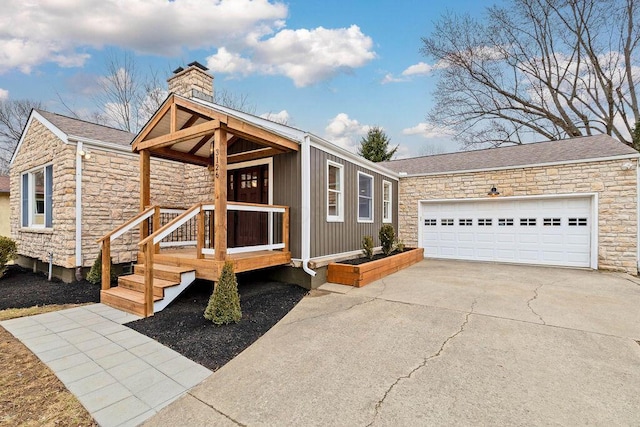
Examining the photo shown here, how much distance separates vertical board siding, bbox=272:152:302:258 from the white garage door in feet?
19.7

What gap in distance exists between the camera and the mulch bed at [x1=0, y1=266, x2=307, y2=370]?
345cm

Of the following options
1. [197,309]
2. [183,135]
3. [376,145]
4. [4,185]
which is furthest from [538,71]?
[4,185]

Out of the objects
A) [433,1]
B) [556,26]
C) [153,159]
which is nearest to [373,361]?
[153,159]

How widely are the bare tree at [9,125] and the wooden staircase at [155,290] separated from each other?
21.8 metres

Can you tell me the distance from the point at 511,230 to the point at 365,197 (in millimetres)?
4652

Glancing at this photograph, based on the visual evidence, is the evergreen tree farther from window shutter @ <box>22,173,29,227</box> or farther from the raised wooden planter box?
window shutter @ <box>22,173,29,227</box>

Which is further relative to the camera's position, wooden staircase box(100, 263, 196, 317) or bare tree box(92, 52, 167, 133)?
bare tree box(92, 52, 167, 133)

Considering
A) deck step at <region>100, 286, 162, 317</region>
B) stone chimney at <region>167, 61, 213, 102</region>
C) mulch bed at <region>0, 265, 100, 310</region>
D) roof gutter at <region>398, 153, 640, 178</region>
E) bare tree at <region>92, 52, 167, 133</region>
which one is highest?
bare tree at <region>92, 52, 167, 133</region>

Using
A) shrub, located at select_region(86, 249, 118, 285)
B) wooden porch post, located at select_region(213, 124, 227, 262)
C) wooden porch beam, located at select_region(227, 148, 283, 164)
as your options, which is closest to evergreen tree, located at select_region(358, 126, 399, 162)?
wooden porch beam, located at select_region(227, 148, 283, 164)

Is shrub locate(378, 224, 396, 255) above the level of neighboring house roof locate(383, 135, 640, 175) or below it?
below

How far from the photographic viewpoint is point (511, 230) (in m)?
9.12

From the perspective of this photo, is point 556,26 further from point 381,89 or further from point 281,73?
point 281,73

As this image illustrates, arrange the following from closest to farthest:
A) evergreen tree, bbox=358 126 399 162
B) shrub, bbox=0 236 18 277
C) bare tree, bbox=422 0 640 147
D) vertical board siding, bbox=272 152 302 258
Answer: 1. vertical board siding, bbox=272 152 302 258
2. shrub, bbox=0 236 18 277
3. bare tree, bbox=422 0 640 147
4. evergreen tree, bbox=358 126 399 162

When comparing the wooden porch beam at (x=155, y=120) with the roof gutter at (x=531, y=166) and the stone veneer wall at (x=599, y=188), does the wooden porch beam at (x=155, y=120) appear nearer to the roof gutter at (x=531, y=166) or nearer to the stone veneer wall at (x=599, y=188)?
the roof gutter at (x=531, y=166)
